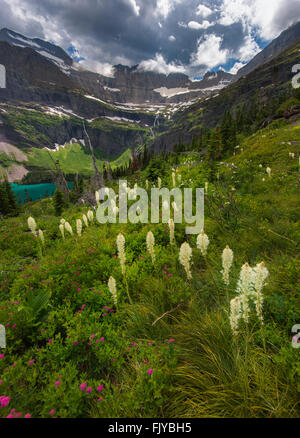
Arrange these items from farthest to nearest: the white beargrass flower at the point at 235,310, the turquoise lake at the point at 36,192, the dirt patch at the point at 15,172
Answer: the dirt patch at the point at 15,172 → the turquoise lake at the point at 36,192 → the white beargrass flower at the point at 235,310

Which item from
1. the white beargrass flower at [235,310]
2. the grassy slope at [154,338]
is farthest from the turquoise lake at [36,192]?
the white beargrass flower at [235,310]

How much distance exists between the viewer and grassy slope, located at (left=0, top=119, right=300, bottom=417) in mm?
2098

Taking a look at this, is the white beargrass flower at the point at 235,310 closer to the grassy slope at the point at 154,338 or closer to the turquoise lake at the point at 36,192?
the grassy slope at the point at 154,338

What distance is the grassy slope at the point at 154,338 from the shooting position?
2098 mm

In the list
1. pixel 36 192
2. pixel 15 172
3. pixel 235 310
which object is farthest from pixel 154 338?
pixel 15 172

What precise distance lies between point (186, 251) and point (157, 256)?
237 centimetres

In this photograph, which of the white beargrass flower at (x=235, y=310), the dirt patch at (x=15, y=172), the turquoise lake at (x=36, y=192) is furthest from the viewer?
the dirt patch at (x=15, y=172)

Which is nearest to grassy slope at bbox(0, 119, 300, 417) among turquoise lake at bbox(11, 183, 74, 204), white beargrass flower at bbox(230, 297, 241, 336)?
white beargrass flower at bbox(230, 297, 241, 336)

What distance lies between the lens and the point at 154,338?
125 inches

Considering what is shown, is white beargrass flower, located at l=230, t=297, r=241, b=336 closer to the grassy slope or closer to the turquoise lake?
the grassy slope

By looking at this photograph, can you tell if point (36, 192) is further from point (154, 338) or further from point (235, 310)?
point (235, 310)

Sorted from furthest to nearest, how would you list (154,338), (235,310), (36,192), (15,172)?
1. (15,172)
2. (36,192)
3. (154,338)
4. (235,310)

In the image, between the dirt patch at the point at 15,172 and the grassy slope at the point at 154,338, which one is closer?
the grassy slope at the point at 154,338

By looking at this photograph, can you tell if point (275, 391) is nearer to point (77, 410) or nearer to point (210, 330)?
point (210, 330)
